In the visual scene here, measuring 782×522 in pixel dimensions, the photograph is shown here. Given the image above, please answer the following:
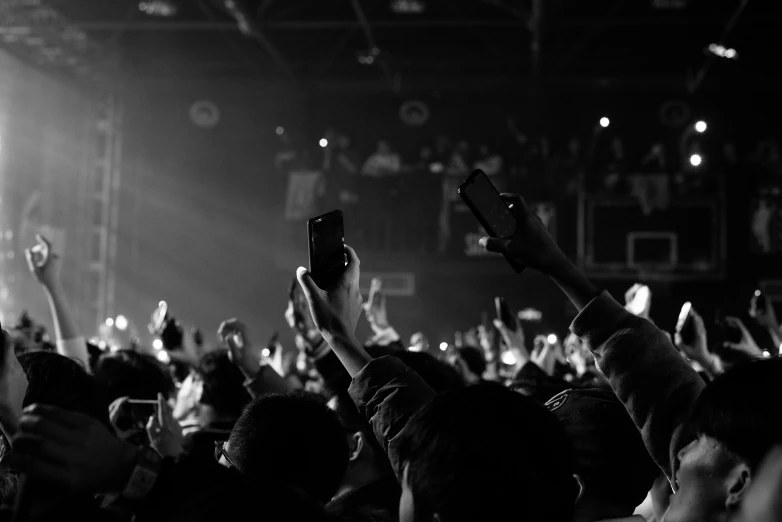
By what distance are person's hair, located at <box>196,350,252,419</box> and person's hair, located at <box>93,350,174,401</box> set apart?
189 millimetres

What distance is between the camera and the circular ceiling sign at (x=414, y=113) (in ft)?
54.3

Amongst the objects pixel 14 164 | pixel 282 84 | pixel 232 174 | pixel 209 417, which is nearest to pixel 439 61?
pixel 282 84

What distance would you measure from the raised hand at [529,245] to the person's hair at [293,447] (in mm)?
621

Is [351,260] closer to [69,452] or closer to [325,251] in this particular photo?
[325,251]

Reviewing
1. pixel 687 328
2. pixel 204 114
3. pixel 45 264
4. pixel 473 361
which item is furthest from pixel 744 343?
pixel 204 114

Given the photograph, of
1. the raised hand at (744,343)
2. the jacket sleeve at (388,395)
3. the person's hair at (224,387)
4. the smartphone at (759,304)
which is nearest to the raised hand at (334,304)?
the jacket sleeve at (388,395)

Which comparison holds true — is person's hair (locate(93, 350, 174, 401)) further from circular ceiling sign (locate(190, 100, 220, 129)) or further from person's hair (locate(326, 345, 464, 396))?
circular ceiling sign (locate(190, 100, 220, 129))

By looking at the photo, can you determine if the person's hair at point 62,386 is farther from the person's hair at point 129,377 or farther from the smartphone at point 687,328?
the smartphone at point 687,328

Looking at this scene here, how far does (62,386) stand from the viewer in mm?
1995

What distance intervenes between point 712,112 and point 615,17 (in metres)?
3.15

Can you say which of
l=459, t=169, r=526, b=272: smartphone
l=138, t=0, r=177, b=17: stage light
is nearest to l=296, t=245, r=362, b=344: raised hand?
l=459, t=169, r=526, b=272: smartphone

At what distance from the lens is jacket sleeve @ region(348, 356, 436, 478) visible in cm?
186

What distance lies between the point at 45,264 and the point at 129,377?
55 centimetres

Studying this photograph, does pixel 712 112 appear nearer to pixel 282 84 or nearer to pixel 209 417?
pixel 282 84
